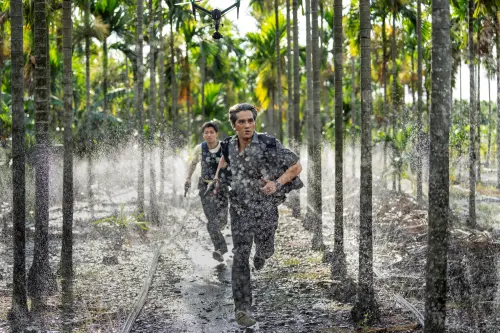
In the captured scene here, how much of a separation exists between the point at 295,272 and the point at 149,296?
7.39 ft

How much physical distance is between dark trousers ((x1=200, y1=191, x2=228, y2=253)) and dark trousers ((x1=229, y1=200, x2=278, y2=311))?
2978mm

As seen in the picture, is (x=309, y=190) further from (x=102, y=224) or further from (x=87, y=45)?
(x=87, y=45)

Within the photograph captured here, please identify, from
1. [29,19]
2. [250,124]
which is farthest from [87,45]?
[250,124]

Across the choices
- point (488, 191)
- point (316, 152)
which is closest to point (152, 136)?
point (316, 152)

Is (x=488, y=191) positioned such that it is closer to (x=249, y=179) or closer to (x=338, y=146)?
(x=338, y=146)

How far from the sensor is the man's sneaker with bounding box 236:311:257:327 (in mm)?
6660

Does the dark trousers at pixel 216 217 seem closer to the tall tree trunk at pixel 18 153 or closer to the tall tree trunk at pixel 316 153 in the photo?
the tall tree trunk at pixel 316 153

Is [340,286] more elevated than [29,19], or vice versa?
[29,19]

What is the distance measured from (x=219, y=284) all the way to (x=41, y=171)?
2553mm

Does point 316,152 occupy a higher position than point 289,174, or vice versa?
point 316,152

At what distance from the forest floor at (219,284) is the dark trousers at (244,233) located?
1.06 ft

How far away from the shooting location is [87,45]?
24.6 meters

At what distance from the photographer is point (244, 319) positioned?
263 inches

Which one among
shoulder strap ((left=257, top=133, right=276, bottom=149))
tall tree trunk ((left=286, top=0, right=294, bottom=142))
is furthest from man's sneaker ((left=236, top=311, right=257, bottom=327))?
tall tree trunk ((left=286, top=0, right=294, bottom=142))
